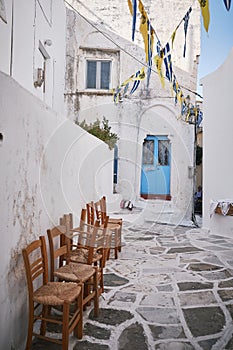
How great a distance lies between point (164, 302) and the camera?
137 inches

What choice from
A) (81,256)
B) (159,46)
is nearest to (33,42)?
(159,46)

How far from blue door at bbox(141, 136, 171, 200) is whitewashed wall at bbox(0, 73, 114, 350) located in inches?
271

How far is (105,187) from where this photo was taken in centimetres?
797

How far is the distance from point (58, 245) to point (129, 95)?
757 cm

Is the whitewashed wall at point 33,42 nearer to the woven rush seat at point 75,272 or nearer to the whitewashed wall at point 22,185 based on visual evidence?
the whitewashed wall at point 22,185

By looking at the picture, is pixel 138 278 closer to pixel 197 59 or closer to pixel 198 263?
pixel 198 263

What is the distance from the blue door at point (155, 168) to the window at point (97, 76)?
7.69 ft

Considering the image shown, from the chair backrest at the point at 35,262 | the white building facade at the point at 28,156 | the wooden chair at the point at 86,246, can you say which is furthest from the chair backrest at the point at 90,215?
the chair backrest at the point at 35,262

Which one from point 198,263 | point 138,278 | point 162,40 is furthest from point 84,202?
point 162,40

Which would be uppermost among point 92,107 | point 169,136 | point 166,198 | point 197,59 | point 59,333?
point 197,59

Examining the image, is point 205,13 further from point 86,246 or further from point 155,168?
point 155,168

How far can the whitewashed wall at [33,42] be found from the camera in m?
4.06

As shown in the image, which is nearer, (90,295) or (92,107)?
(90,295)

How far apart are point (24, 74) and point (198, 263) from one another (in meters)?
4.04
